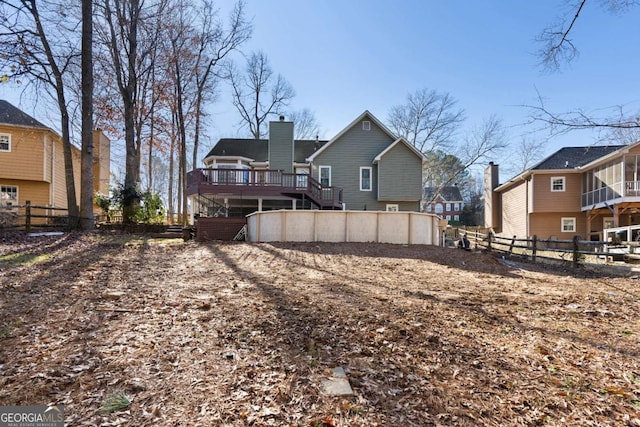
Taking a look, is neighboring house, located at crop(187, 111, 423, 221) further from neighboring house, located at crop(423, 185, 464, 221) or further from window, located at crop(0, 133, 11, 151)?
neighboring house, located at crop(423, 185, 464, 221)

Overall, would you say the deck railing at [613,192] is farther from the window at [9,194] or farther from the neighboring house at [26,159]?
the window at [9,194]

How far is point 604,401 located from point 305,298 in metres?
3.31

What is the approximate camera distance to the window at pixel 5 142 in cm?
1723

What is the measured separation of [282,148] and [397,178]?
7.47m

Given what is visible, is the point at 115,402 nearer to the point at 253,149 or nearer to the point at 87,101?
the point at 87,101

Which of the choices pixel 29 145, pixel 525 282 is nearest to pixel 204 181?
pixel 29 145

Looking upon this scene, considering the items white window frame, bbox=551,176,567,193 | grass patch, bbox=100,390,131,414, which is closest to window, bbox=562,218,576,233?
white window frame, bbox=551,176,567,193

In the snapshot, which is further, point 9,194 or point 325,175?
point 325,175

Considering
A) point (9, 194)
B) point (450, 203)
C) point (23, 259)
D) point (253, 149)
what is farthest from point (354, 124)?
point (450, 203)

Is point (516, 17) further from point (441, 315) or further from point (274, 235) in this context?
point (274, 235)

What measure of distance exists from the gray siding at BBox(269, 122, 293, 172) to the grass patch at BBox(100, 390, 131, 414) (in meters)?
18.0

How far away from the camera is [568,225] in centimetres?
2150

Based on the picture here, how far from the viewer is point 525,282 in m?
6.72

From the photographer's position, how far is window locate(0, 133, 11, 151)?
1723 cm
